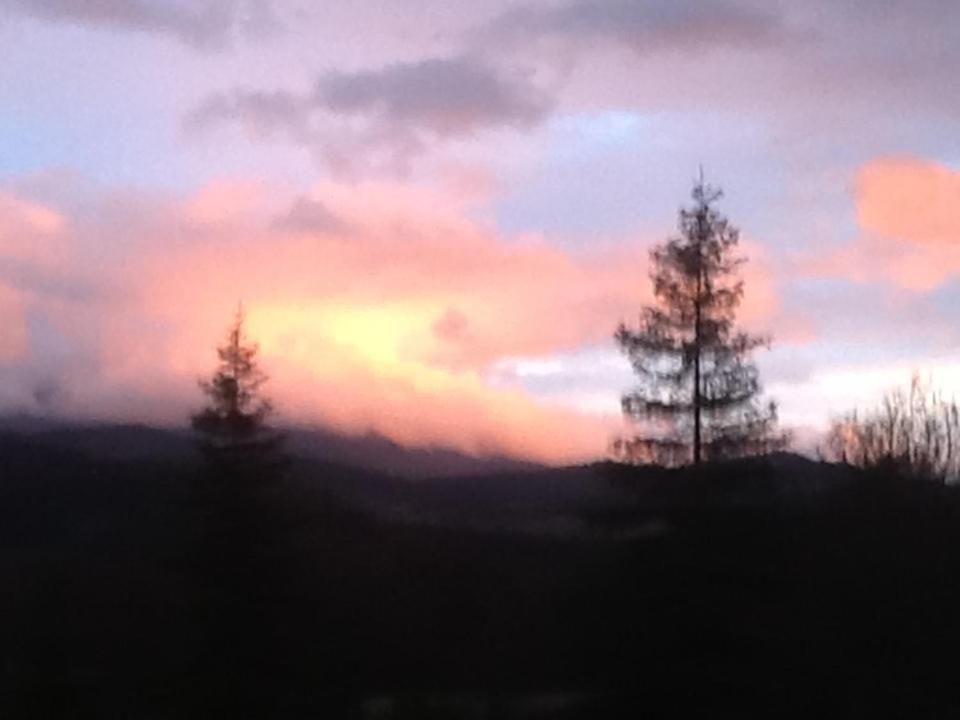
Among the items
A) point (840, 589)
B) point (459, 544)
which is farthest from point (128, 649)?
point (840, 589)

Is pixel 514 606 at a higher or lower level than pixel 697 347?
lower

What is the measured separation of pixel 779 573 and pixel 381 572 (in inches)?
427

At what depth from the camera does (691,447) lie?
34.3m

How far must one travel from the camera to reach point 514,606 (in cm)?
3500

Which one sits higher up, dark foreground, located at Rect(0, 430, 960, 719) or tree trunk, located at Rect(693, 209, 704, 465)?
tree trunk, located at Rect(693, 209, 704, 465)

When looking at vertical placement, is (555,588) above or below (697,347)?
below

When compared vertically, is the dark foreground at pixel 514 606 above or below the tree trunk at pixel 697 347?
below

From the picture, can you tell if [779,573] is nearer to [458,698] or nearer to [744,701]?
[744,701]

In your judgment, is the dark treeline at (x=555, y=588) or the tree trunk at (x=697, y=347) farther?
the tree trunk at (x=697, y=347)

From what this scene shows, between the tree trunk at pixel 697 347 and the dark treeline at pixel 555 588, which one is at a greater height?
the tree trunk at pixel 697 347

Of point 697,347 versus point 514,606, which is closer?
point 697,347

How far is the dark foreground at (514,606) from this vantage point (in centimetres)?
2852

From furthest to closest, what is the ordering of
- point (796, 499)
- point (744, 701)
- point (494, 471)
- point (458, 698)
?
point (494, 471) → point (458, 698) → point (796, 499) → point (744, 701)

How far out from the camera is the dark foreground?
93.6 ft
